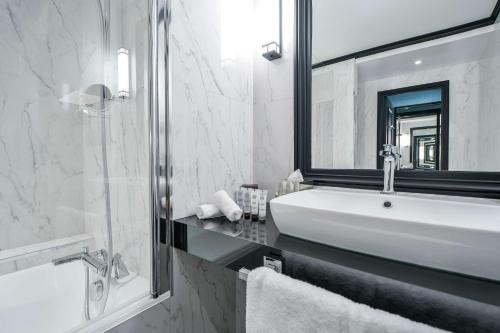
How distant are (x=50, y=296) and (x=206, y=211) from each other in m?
0.91

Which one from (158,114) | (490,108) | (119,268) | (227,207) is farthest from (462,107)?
(119,268)

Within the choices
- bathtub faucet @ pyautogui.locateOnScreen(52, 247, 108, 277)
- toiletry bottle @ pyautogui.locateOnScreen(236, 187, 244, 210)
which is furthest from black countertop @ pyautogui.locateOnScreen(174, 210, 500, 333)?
bathtub faucet @ pyautogui.locateOnScreen(52, 247, 108, 277)

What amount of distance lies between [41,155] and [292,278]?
1.39 m

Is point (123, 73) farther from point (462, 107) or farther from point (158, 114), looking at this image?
point (462, 107)

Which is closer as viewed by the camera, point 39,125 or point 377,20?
point 377,20

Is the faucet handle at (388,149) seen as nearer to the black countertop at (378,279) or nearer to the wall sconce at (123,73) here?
the black countertop at (378,279)

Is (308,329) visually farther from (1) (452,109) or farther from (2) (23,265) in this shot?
(2) (23,265)

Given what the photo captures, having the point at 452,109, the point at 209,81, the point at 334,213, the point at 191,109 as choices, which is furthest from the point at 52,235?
the point at 452,109

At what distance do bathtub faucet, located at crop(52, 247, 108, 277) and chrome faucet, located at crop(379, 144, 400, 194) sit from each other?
134cm

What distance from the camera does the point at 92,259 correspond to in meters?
1.19

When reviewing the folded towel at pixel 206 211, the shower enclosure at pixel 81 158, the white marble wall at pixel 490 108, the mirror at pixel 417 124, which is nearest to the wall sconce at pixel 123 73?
the shower enclosure at pixel 81 158

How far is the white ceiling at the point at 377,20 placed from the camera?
893 millimetres

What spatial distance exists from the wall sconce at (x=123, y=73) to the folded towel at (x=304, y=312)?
0.99 meters

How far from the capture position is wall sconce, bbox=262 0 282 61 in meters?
1.26
